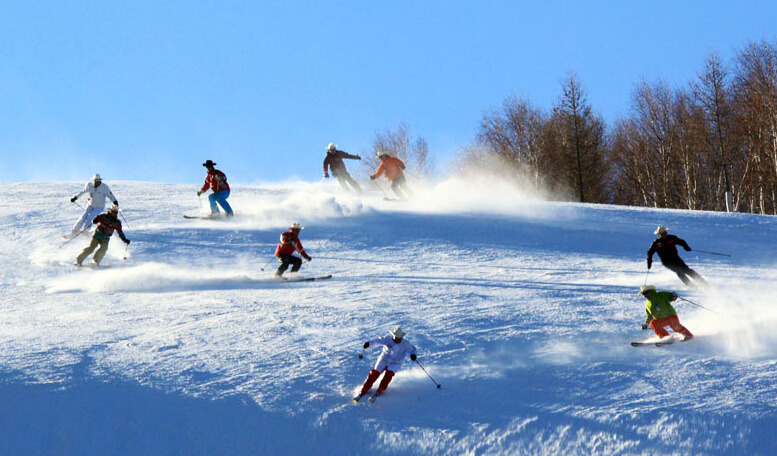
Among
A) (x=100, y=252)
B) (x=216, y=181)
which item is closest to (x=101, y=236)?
(x=100, y=252)

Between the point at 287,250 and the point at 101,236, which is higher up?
the point at 101,236

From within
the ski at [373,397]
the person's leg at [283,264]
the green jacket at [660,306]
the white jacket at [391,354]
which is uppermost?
the person's leg at [283,264]

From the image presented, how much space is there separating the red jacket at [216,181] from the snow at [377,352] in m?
2.70

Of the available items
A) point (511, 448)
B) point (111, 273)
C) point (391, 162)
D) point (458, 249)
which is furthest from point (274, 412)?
point (391, 162)

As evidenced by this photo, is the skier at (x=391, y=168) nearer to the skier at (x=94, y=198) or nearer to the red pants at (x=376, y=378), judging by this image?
the skier at (x=94, y=198)

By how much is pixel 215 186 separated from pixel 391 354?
12069mm

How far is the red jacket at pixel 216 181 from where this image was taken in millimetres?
18375

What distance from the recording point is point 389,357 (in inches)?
299

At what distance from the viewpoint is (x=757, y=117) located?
1391 inches

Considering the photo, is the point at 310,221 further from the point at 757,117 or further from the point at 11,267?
the point at 757,117

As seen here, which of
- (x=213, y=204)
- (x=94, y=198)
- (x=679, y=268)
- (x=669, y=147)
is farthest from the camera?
(x=669, y=147)

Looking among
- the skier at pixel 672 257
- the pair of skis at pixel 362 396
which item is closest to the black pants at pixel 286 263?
the skier at pixel 672 257

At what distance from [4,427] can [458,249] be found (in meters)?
10.6

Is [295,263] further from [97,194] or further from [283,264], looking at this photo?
[97,194]
